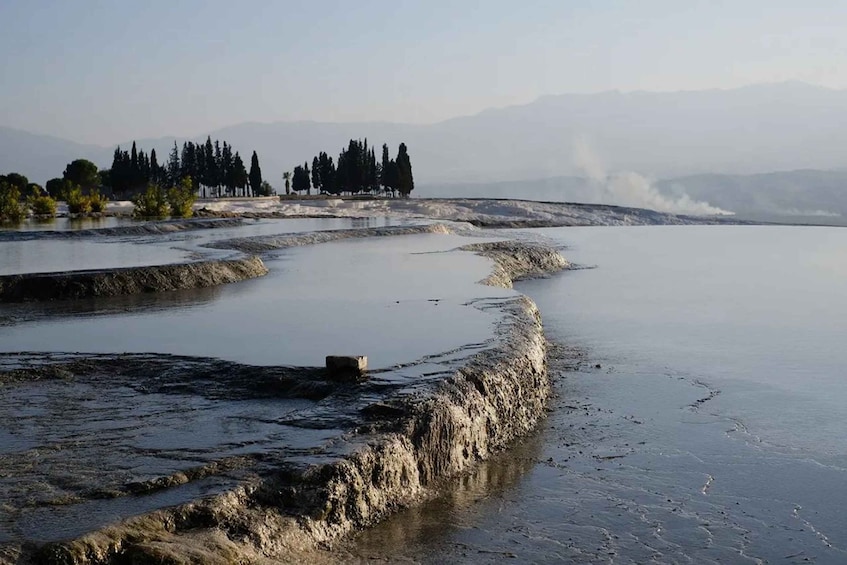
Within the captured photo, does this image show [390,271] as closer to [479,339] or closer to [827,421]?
[479,339]

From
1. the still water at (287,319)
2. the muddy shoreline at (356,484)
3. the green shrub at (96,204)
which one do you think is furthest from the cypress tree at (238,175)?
the muddy shoreline at (356,484)

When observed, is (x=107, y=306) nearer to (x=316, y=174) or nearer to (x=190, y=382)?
(x=190, y=382)

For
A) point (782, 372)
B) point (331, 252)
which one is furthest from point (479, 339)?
point (331, 252)

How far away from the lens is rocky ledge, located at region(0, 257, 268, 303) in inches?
655

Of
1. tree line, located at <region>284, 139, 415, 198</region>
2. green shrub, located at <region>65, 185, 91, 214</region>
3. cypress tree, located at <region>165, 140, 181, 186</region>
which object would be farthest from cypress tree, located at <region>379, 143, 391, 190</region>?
green shrub, located at <region>65, 185, 91, 214</region>

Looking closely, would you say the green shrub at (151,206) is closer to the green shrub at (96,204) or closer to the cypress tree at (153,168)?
the green shrub at (96,204)

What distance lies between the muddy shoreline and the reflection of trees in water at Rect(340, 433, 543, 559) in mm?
131

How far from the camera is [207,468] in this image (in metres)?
7.39

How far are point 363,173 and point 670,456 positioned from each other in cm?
7594

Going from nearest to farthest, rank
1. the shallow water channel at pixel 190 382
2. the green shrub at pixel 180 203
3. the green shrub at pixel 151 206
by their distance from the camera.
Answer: the shallow water channel at pixel 190 382, the green shrub at pixel 151 206, the green shrub at pixel 180 203

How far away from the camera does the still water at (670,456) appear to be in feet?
25.5

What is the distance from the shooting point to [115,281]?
57.2 ft

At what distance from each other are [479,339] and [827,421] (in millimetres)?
4376

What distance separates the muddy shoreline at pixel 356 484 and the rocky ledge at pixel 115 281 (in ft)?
21.5
